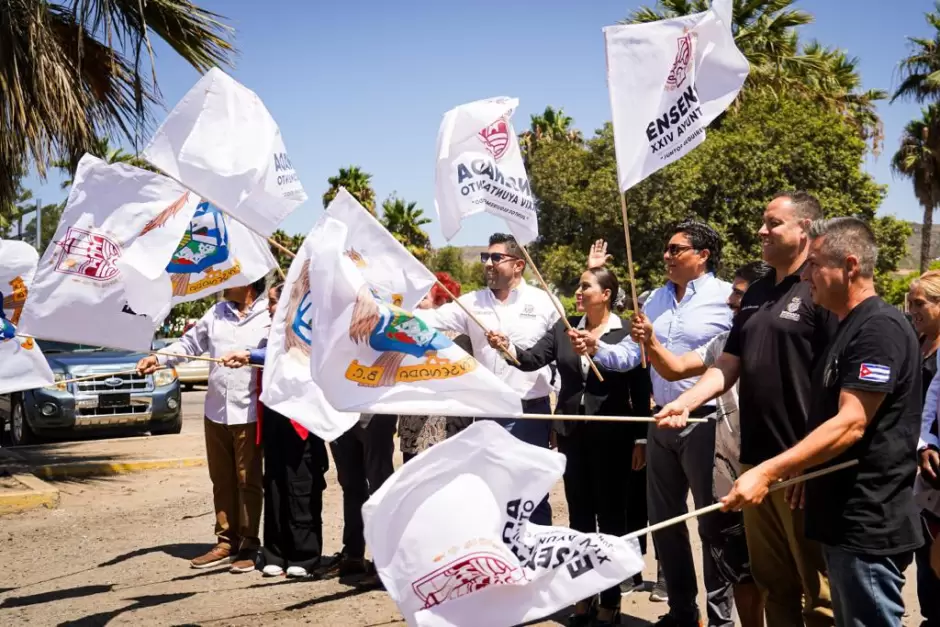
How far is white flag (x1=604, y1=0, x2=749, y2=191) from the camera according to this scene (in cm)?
472

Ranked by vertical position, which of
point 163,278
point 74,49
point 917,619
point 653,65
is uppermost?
point 74,49

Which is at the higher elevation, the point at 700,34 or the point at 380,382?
the point at 700,34

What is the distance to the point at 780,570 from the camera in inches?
170

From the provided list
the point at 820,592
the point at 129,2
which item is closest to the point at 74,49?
the point at 129,2

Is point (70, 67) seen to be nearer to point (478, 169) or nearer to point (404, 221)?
point (478, 169)

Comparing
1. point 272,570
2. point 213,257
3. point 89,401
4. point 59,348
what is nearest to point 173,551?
point 272,570

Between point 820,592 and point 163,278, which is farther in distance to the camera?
point 163,278

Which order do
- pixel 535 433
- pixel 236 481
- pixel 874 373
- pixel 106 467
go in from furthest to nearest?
pixel 106 467 < pixel 236 481 < pixel 535 433 < pixel 874 373

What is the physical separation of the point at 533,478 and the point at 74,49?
26.3 feet

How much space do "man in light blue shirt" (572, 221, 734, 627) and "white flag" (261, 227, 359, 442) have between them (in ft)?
4.55

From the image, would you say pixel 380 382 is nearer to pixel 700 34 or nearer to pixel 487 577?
pixel 487 577

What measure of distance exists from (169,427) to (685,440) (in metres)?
10.9

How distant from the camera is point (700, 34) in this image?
4707 mm

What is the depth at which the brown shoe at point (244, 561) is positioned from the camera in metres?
6.78
